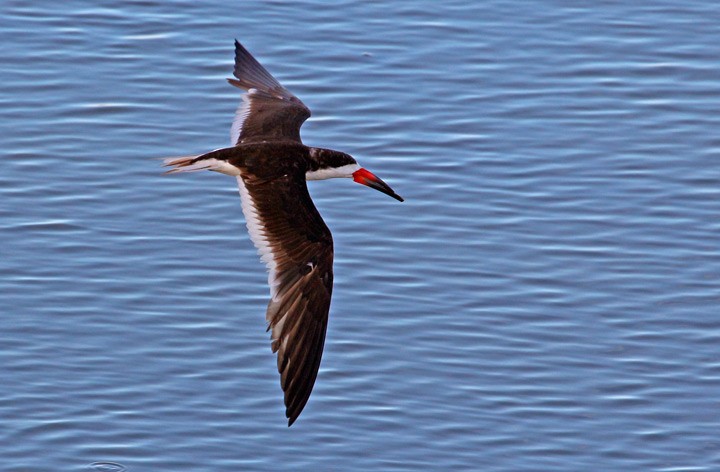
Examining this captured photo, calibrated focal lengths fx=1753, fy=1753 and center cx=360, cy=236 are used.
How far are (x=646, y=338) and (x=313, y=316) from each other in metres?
2.73

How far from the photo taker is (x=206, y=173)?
13500mm

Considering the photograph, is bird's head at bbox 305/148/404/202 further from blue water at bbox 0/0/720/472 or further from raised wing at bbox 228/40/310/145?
blue water at bbox 0/0/720/472

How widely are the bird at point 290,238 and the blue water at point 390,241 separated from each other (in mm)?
847

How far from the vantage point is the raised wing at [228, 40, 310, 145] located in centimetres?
1123

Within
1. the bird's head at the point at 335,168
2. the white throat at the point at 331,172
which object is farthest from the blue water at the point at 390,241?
the white throat at the point at 331,172

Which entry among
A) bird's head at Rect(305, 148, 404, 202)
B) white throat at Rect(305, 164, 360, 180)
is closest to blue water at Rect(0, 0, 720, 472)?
bird's head at Rect(305, 148, 404, 202)

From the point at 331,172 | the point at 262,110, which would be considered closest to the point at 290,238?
the point at 331,172

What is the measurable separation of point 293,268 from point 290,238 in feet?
0.57

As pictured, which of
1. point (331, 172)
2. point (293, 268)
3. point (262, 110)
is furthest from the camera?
point (262, 110)

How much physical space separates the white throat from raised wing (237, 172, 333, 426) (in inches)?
12.8

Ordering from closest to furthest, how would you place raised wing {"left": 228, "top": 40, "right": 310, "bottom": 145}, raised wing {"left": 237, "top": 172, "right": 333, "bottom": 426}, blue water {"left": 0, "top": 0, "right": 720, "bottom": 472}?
raised wing {"left": 237, "top": 172, "right": 333, "bottom": 426} → blue water {"left": 0, "top": 0, "right": 720, "bottom": 472} → raised wing {"left": 228, "top": 40, "right": 310, "bottom": 145}

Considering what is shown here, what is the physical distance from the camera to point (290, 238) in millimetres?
9789

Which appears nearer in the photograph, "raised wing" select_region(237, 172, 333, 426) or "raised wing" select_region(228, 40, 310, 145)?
"raised wing" select_region(237, 172, 333, 426)

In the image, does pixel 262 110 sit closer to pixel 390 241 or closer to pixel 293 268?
pixel 390 241
